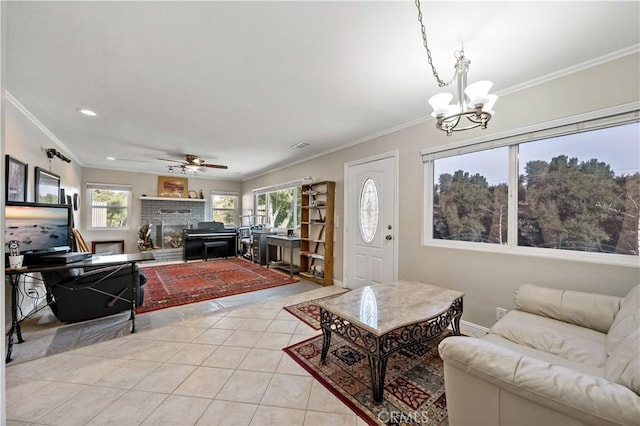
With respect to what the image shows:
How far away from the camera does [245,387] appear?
175cm

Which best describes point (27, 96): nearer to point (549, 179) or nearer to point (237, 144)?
point (237, 144)

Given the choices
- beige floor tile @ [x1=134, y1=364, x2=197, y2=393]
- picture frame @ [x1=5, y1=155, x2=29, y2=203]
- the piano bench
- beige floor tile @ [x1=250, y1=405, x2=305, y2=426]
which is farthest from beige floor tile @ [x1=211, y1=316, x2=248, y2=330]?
the piano bench

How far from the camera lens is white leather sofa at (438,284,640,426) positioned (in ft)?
2.80

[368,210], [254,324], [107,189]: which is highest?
[107,189]

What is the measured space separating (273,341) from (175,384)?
860 mm

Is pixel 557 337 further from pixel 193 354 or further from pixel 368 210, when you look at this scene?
pixel 193 354

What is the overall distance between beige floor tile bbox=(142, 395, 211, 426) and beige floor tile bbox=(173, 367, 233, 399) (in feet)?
0.16

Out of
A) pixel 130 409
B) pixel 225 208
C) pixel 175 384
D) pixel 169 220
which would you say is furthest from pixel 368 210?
pixel 169 220

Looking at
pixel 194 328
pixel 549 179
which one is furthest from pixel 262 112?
pixel 549 179

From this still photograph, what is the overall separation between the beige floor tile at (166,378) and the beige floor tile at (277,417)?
70 centimetres

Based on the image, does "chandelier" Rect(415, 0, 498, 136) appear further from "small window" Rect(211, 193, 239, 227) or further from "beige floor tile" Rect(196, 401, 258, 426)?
"small window" Rect(211, 193, 239, 227)

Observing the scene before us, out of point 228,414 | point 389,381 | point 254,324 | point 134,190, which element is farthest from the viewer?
point 134,190

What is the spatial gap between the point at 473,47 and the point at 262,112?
213 centimetres

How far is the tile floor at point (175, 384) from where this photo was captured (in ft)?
4.90
